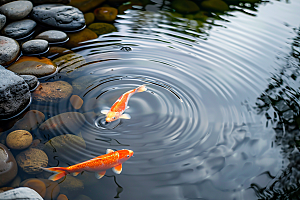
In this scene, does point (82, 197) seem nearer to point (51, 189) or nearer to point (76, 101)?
point (51, 189)

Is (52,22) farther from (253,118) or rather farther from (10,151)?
(253,118)

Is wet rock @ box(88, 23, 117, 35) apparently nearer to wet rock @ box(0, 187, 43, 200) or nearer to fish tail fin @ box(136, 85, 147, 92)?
fish tail fin @ box(136, 85, 147, 92)

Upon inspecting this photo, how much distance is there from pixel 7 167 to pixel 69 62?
2.51 metres

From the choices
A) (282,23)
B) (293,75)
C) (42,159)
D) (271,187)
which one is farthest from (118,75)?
(282,23)

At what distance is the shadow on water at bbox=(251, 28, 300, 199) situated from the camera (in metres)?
2.88

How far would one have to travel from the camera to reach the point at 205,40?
5.68m

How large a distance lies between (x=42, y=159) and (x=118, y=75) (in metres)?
2.10

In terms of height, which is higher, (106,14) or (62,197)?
(106,14)

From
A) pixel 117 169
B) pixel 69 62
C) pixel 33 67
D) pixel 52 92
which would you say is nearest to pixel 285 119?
pixel 117 169

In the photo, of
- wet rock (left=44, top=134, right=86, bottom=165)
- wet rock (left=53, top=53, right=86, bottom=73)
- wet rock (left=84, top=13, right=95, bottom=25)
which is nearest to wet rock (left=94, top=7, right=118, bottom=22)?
wet rock (left=84, top=13, right=95, bottom=25)

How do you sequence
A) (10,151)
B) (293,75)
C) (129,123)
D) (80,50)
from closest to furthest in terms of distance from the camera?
(10,151) → (129,123) → (293,75) → (80,50)

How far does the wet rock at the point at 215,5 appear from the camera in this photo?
710 centimetres

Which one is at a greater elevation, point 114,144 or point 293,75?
point 293,75

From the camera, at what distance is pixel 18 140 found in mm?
3166
